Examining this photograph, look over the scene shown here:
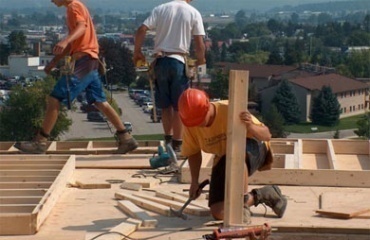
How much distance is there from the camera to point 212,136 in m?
5.50

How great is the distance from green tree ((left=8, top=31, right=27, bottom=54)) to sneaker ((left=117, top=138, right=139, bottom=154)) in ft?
142

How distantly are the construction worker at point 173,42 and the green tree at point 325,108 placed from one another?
46178 mm

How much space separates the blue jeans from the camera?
25.1 feet

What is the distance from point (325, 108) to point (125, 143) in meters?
49.2

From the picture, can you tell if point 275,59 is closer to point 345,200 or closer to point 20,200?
point 345,200

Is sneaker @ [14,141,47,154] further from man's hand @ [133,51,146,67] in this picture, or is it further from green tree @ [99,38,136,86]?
green tree @ [99,38,136,86]

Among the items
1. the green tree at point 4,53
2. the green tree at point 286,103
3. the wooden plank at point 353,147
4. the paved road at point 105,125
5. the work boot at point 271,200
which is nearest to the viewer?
the work boot at point 271,200

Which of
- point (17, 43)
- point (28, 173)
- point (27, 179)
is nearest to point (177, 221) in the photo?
point (27, 179)

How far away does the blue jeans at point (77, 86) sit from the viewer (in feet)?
25.1

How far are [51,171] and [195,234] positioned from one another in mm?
1973

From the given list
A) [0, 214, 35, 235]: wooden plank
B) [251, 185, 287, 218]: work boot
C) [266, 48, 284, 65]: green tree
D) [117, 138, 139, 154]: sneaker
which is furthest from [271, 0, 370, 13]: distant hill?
[0, 214, 35, 235]: wooden plank

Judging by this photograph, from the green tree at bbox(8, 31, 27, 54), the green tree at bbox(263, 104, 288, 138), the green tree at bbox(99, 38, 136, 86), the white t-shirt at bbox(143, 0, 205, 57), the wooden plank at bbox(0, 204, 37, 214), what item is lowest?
the green tree at bbox(263, 104, 288, 138)

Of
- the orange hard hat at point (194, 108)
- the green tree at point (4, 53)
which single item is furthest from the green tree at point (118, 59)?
the green tree at point (4, 53)

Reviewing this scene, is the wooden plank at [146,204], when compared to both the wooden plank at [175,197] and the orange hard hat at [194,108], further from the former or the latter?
the orange hard hat at [194,108]
